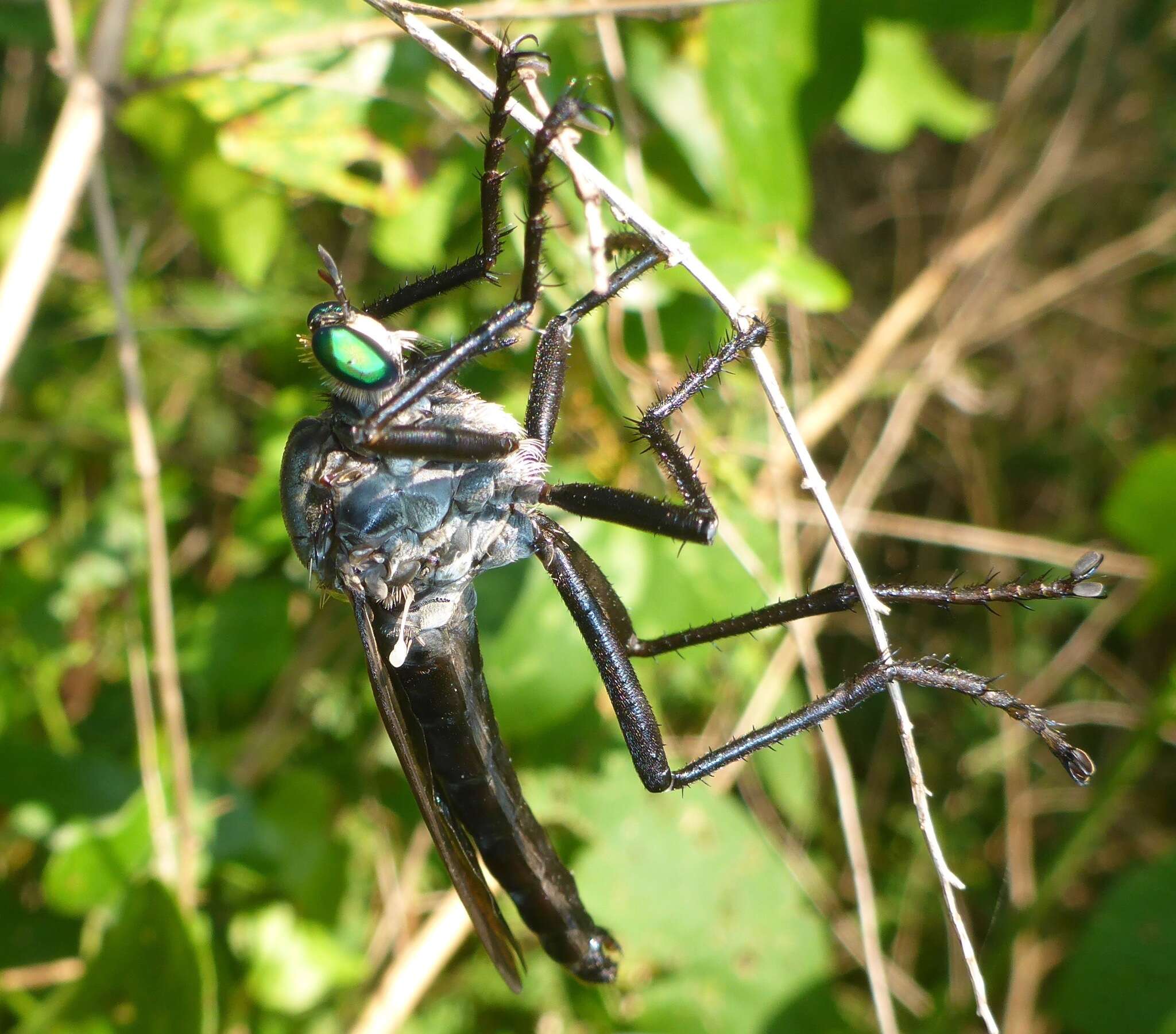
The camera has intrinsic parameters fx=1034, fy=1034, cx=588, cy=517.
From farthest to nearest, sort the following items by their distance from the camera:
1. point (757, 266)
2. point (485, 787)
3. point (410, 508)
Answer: point (757, 266)
point (485, 787)
point (410, 508)

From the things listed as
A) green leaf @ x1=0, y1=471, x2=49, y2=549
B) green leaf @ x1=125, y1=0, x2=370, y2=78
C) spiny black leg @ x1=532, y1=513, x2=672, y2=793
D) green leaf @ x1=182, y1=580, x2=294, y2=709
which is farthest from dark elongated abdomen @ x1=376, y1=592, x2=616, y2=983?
green leaf @ x1=125, y1=0, x2=370, y2=78

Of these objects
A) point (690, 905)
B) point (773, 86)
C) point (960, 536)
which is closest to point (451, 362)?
point (773, 86)

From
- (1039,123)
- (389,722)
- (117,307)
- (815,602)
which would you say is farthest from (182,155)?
(1039,123)

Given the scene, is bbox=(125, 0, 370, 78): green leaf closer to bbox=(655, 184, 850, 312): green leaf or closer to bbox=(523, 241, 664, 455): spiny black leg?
bbox=(655, 184, 850, 312): green leaf

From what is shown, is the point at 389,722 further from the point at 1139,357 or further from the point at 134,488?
the point at 1139,357

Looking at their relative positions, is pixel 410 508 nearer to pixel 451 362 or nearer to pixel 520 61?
pixel 451 362
